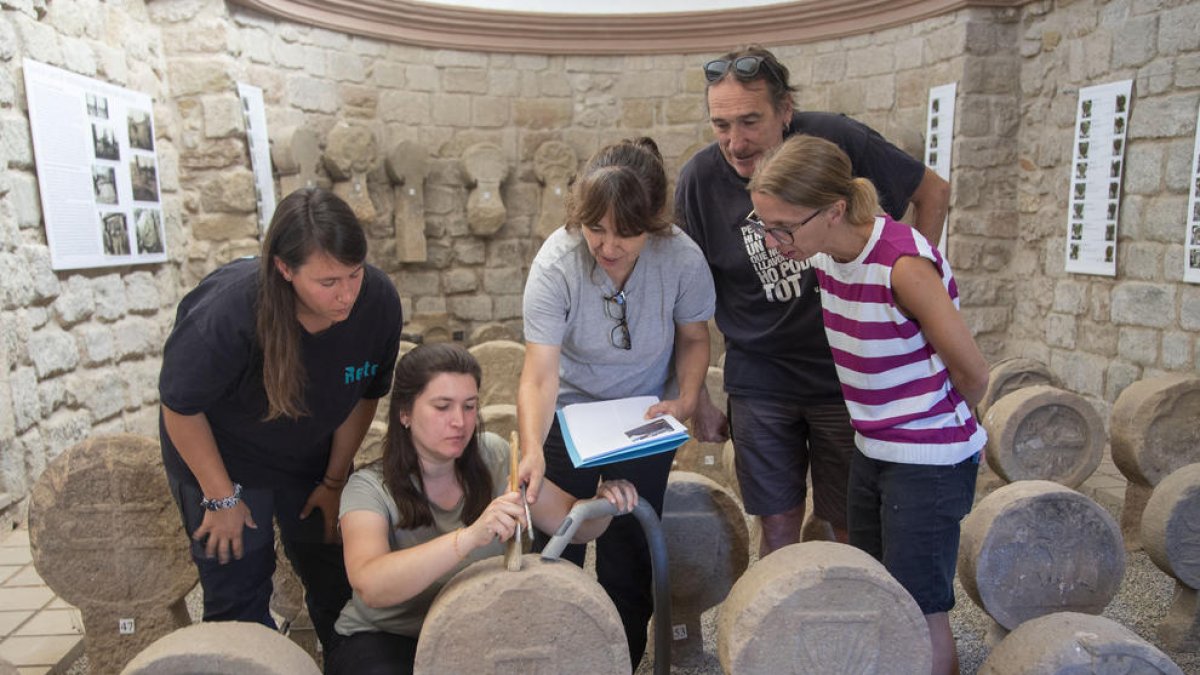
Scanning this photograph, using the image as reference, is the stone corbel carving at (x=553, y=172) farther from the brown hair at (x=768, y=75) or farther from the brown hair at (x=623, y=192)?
the brown hair at (x=623, y=192)

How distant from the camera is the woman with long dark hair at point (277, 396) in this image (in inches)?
71.3

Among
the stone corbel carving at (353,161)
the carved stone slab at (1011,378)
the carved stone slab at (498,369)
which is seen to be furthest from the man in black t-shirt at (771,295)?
the stone corbel carving at (353,161)

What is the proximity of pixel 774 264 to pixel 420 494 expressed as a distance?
1116mm

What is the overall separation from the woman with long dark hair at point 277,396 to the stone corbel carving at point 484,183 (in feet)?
15.8

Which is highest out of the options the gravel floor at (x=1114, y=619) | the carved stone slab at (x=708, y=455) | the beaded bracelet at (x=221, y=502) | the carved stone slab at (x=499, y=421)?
the beaded bracelet at (x=221, y=502)

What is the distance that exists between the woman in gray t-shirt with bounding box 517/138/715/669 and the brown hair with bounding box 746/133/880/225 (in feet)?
0.93

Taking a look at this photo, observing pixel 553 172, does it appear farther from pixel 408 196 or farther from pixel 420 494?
pixel 420 494

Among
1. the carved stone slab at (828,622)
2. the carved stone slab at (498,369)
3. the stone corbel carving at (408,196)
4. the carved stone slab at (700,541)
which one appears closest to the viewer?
the carved stone slab at (828,622)

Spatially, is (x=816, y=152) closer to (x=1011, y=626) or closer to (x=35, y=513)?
(x=1011, y=626)

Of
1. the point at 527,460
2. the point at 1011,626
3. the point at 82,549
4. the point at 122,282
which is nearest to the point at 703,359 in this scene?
the point at 527,460

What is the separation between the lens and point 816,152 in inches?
71.1

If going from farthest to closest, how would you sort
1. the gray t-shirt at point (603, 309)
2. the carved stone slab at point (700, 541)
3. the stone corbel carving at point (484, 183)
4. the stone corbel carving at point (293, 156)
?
the stone corbel carving at point (484, 183) → the stone corbel carving at point (293, 156) → the carved stone slab at point (700, 541) → the gray t-shirt at point (603, 309)

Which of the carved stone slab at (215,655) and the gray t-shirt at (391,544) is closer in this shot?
the carved stone slab at (215,655)

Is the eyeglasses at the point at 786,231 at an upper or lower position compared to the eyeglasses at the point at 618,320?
upper
